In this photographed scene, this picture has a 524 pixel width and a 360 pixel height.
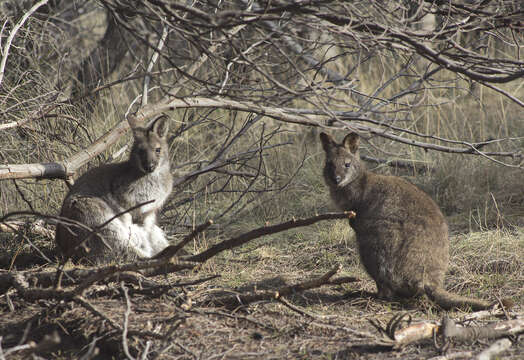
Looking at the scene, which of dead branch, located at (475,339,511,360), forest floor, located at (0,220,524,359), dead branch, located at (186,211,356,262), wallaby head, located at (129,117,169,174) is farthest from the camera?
wallaby head, located at (129,117,169,174)

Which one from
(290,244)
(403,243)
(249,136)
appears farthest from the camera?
(249,136)

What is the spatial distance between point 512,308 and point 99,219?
11.2ft

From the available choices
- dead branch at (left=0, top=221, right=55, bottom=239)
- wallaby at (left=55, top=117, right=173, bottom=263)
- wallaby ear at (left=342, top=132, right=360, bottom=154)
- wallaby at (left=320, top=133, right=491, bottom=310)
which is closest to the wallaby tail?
wallaby at (left=320, top=133, right=491, bottom=310)

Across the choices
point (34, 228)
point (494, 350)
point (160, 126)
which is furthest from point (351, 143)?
point (34, 228)

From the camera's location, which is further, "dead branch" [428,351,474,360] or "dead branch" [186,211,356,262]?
"dead branch" [186,211,356,262]

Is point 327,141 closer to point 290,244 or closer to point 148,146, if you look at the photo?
point 290,244

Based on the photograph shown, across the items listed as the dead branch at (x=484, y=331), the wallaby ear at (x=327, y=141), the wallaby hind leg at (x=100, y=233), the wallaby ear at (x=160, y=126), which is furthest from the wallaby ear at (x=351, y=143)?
the dead branch at (x=484, y=331)

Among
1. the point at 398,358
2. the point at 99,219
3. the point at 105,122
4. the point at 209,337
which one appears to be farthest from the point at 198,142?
the point at 398,358

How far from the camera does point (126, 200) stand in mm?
5520

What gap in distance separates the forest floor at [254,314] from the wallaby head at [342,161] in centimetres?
77

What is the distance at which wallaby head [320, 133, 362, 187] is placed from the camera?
5297mm

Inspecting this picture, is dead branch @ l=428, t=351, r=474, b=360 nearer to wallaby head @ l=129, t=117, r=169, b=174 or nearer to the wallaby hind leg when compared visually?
the wallaby hind leg

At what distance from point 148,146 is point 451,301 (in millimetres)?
2937

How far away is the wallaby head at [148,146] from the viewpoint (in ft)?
17.7
